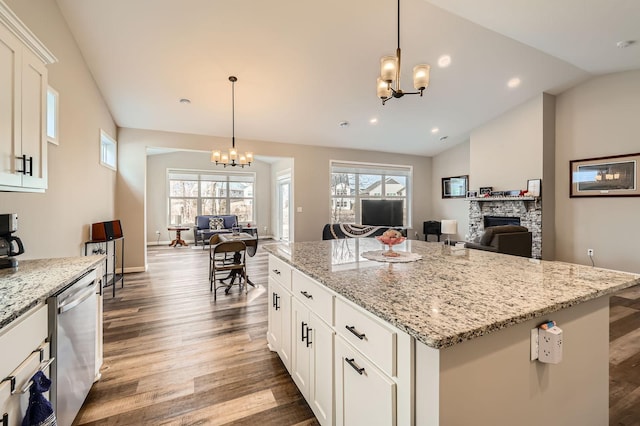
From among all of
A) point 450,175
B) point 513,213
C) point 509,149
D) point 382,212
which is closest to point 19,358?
point 513,213

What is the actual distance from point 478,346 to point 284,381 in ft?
5.21

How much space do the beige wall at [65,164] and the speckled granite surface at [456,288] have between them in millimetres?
2232

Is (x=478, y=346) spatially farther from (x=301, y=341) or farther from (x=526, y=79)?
(x=526, y=79)

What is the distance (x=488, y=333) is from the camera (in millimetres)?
910

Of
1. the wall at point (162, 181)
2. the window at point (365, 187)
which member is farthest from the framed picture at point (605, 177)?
the wall at point (162, 181)

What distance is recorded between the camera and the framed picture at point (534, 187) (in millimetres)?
5355

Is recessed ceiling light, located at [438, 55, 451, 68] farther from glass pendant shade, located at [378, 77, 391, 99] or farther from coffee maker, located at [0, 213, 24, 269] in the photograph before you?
coffee maker, located at [0, 213, 24, 269]

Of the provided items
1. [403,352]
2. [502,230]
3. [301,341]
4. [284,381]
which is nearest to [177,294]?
[284,381]

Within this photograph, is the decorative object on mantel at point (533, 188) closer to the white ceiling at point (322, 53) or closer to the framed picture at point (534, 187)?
the framed picture at point (534, 187)

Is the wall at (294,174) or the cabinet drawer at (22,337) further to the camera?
the wall at (294,174)

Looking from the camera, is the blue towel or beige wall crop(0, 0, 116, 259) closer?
the blue towel

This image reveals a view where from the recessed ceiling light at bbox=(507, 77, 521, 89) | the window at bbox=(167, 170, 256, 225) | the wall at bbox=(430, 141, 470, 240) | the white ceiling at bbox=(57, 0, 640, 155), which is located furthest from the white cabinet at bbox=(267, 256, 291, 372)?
the window at bbox=(167, 170, 256, 225)

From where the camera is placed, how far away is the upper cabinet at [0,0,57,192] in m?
1.48

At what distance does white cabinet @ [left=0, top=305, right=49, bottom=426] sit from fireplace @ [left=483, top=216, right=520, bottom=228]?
705cm
